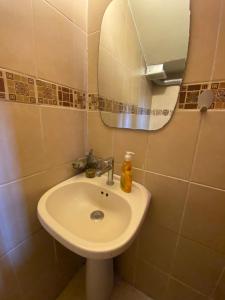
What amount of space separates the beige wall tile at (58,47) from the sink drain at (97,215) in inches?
27.9

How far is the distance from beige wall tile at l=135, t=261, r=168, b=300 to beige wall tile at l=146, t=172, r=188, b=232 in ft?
1.23

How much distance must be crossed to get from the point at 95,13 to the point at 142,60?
0.38m

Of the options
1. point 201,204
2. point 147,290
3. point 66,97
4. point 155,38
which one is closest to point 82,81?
point 66,97

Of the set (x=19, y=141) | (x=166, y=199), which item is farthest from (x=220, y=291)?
(x=19, y=141)

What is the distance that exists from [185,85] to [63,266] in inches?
51.2

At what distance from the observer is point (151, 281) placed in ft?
3.29

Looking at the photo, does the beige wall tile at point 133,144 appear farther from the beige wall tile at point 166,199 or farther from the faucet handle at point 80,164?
the faucet handle at point 80,164

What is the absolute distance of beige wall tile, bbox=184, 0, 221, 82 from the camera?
547 millimetres

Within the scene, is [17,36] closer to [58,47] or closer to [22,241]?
[58,47]

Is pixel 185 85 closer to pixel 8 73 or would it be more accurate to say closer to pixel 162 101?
pixel 162 101

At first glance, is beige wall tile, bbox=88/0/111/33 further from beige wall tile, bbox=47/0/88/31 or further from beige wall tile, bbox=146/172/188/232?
beige wall tile, bbox=146/172/188/232

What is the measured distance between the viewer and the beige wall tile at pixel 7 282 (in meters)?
0.68

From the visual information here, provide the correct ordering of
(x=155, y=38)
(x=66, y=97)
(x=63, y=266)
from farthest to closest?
(x=63, y=266) < (x=66, y=97) < (x=155, y=38)

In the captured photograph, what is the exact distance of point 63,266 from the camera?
3.36 ft
